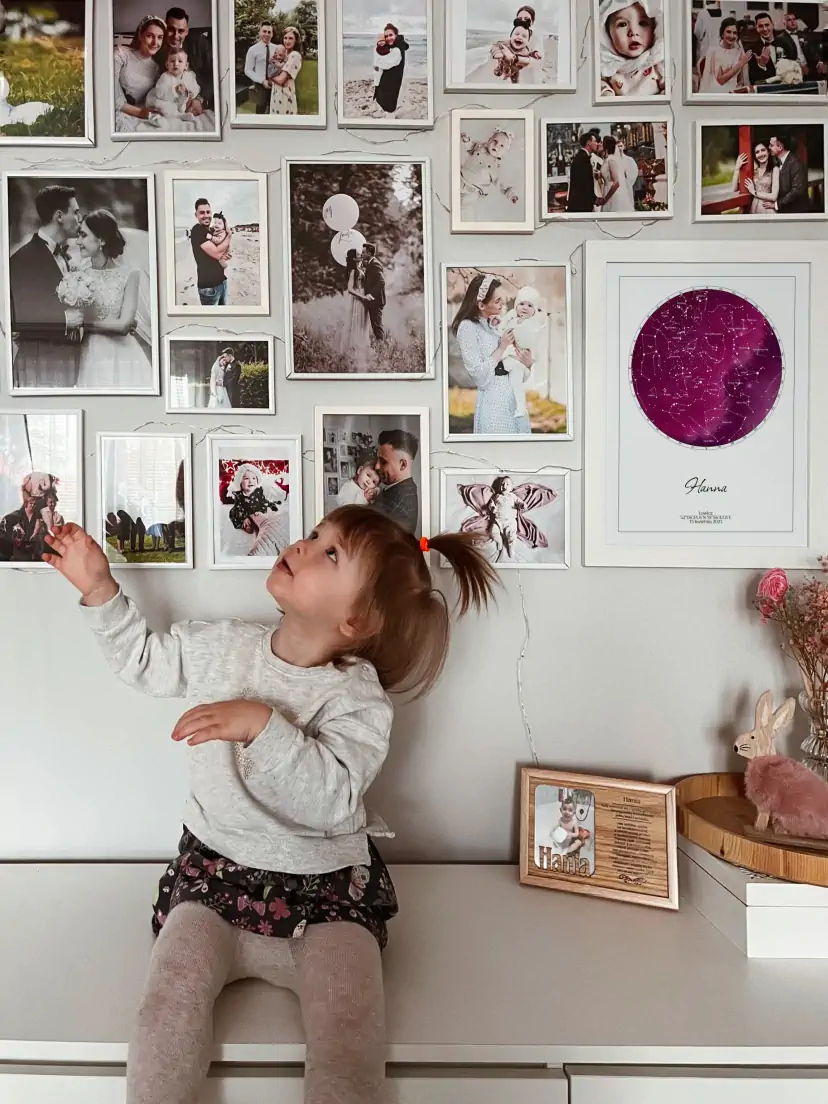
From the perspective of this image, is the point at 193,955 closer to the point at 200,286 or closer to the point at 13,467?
the point at 13,467

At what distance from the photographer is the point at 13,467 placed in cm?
124

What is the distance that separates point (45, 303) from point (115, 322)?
0.36ft

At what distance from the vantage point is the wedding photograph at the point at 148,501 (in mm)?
1239

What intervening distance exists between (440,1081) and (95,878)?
63cm

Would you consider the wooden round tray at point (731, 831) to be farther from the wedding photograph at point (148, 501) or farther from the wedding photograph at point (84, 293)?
the wedding photograph at point (84, 293)

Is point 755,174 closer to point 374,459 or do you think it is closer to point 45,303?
point 374,459

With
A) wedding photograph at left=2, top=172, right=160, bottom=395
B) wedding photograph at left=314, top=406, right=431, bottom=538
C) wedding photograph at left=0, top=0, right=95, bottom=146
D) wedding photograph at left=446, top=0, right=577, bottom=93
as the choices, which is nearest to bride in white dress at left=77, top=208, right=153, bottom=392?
wedding photograph at left=2, top=172, right=160, bottom=395

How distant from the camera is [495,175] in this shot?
4.04 ft

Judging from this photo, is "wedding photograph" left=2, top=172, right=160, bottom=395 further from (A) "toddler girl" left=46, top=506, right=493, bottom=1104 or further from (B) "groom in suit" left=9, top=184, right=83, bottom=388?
(A) "toddler girl" left=46, top=506, right=493, bottom=1104

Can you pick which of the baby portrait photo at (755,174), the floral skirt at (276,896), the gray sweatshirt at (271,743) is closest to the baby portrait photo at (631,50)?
the baby portrait photo at (755,174)

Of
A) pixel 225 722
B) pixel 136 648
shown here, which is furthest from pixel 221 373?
pixel 225 722

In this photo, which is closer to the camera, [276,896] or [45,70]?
[276,896]

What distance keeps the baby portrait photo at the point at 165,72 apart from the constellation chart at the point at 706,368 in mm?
745

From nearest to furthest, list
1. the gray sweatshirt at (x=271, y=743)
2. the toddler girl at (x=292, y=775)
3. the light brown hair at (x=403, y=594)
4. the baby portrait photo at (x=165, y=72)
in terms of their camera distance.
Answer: the toddler girl at (x=292, y=775) → the gray sweatshirt at (x=271, y=743) → the light brown hair at (x=403, y=594) → the baby portrait photo at (x=165, y=72)
